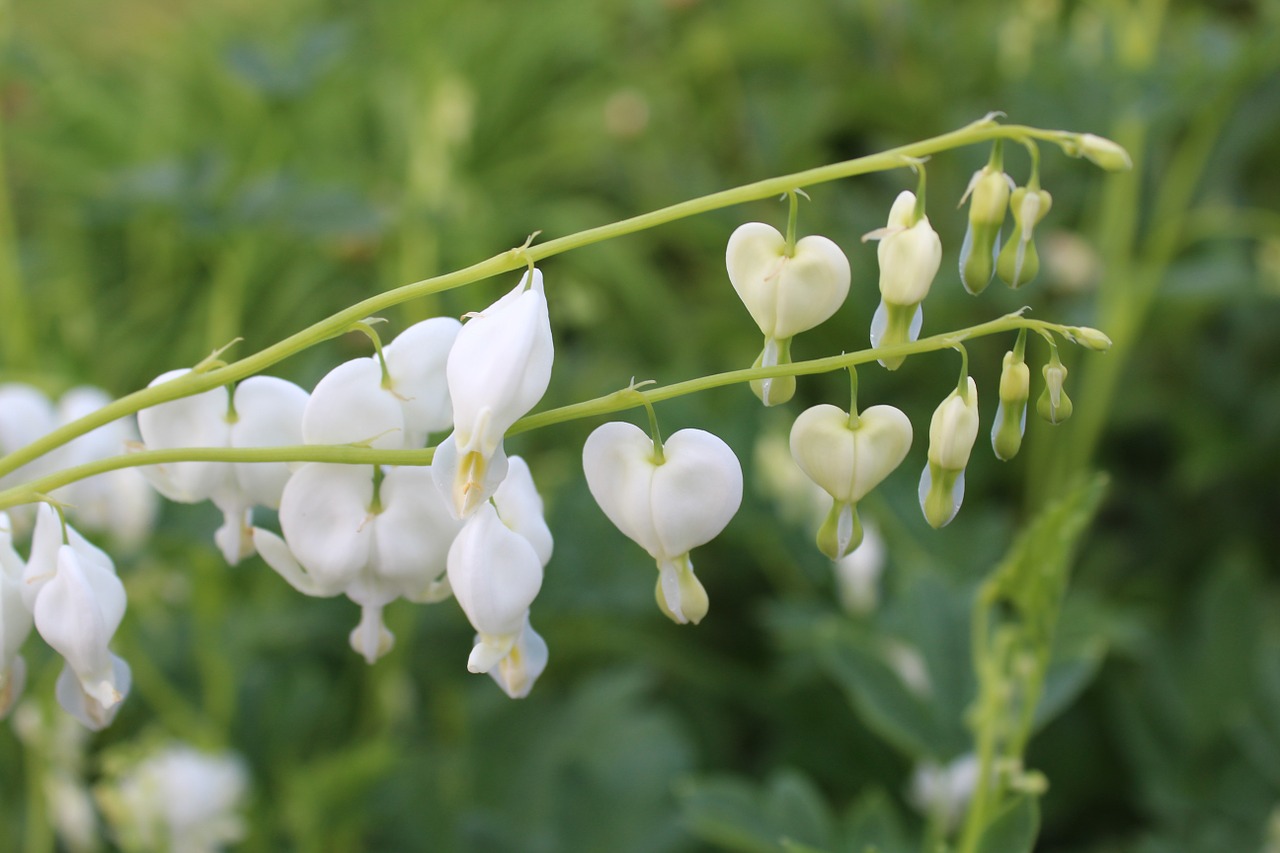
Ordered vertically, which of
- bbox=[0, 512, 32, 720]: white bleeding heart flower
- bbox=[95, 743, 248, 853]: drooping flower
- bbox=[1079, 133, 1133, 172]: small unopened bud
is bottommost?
bbox=[95, 743, 248, 853]: drooping flower

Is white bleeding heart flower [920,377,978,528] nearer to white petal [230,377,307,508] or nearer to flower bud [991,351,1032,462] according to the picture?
flower bud [991,351,1032,462]

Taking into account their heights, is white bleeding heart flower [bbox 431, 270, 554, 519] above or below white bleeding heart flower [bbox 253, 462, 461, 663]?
above

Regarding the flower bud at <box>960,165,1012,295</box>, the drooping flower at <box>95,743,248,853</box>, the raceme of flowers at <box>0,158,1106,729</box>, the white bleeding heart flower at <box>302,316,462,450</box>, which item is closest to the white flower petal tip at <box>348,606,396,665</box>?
the raceme of flowers at <box>0,158,1106,729</box>

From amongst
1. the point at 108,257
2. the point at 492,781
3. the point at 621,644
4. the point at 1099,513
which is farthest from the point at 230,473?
the point at 108,257

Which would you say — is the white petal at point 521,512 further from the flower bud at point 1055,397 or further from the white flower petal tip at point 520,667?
the flower bud at point 1055,397

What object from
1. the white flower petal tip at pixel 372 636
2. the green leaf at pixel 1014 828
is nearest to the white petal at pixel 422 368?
the white flower petal tip at pixel 372 636
